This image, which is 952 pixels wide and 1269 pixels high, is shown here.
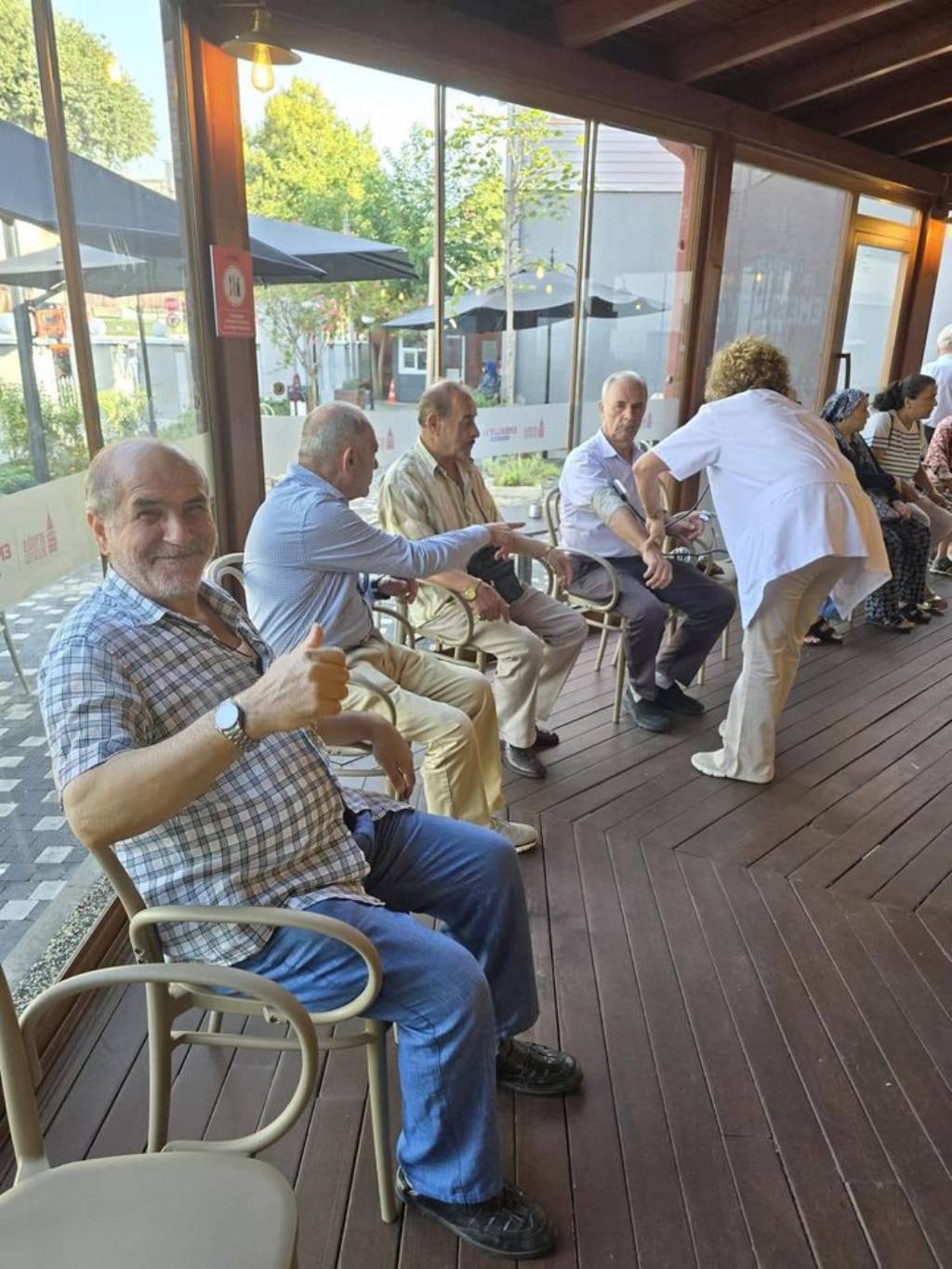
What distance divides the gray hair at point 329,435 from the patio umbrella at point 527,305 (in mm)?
1501

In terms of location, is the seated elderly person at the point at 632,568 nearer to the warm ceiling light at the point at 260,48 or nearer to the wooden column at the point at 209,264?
the wooden column at the point at 209,264

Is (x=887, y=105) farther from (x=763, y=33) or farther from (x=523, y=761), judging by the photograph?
(x=523, y=761)

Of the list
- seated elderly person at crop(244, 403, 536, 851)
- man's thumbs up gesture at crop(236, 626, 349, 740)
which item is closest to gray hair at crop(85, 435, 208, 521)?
man's thumbs up gesture at crop(236, 626, 349, 740)

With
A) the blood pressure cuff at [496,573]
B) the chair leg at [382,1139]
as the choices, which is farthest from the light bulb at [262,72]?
the chair leg at [382,1139]

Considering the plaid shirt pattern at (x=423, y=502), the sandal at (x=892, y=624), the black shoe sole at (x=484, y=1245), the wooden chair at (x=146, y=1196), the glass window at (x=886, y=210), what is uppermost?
the glass window at (x=886, y=210)

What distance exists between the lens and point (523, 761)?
9.71 feet

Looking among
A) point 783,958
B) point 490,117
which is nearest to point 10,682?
point 783,958

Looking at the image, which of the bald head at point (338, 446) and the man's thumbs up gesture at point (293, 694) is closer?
the man's thumbs up gesture at point (293, 694)

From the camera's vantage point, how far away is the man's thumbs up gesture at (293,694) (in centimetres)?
111

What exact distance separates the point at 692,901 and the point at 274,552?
145 cm

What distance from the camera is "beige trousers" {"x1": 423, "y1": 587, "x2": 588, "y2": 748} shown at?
273cm

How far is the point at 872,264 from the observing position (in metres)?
6.50

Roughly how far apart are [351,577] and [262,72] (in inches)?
61.8

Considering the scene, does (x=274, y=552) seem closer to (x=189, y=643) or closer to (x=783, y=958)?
(x=189, y=643)
